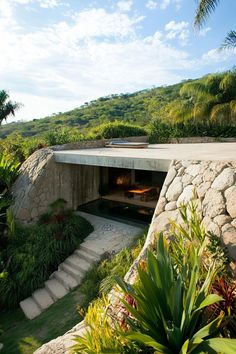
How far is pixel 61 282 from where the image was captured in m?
7.37

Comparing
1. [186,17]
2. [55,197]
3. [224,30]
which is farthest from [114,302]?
[224,30]

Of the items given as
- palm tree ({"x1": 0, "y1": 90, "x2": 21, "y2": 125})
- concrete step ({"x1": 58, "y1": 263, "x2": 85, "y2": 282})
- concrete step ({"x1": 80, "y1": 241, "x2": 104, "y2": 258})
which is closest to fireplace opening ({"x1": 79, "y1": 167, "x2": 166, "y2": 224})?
concrete step ({"x1": 80, "y1": 241, "x2": 104, "y2": 258})

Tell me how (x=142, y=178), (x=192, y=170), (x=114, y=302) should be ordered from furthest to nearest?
(x=142, y=178) < (x=192, y=170) < (x=114, y=302)

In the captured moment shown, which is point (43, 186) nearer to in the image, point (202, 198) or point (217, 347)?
point (202, 198)

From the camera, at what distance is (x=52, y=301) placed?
22.8 ft

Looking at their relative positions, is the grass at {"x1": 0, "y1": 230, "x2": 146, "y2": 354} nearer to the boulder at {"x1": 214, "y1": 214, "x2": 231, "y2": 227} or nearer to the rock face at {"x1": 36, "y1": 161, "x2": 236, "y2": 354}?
the rock face at {"x1": 36, "y1": 161, "x2": 236, "y2": 354}

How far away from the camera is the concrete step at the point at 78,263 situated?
24.1 ft

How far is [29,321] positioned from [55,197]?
460 cm

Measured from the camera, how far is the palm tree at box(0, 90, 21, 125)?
22.4 metres

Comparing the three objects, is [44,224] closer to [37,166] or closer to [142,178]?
[37,166]

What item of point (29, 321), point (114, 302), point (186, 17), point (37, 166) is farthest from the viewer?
point (186, 17)

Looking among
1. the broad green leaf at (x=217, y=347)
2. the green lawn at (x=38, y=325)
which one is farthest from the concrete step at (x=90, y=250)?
the broad green leaf at (x=217, y=347)

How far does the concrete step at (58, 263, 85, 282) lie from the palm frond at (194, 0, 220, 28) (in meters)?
10.3

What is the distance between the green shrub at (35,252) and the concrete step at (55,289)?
289 mm
